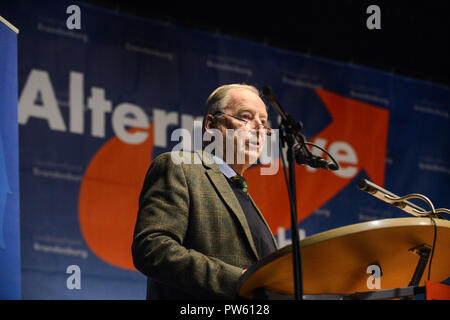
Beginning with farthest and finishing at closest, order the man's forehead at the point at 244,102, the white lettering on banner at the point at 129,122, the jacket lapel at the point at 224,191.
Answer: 1. the white lettering on banner at the point at 129,122
2. the man's forehead at the point at 244,102
3. the jacket lapel at the point at 224,191

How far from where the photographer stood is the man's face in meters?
2.55

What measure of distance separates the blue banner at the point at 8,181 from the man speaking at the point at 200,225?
27.0 inches

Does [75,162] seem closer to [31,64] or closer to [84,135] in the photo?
[84,135]

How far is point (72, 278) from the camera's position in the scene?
12.7ft

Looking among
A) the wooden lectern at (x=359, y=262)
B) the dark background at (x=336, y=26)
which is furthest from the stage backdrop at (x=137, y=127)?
the wooden lectern at (x=359, y=262)

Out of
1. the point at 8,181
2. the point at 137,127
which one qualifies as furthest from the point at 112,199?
the point at 8,181

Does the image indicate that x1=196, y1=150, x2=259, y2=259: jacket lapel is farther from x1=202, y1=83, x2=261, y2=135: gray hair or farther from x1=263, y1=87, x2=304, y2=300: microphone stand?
x1=263, y1=87, x2=304, y2=300: microphone stand

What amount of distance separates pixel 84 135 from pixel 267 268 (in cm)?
269

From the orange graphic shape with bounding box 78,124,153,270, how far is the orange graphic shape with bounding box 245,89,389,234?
87 cm

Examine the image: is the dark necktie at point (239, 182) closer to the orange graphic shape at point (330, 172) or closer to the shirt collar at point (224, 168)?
the shirt collar at point (224, 168)

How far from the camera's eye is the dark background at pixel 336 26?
4719mm

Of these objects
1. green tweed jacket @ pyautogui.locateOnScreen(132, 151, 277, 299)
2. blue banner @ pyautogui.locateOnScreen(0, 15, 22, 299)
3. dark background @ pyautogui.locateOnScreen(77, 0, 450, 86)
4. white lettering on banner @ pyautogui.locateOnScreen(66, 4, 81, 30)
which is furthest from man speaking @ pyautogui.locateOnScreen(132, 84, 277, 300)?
dark background @ pyautogui.locateOnScreen(77, 0, 450, 86)

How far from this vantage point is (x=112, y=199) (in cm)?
413
